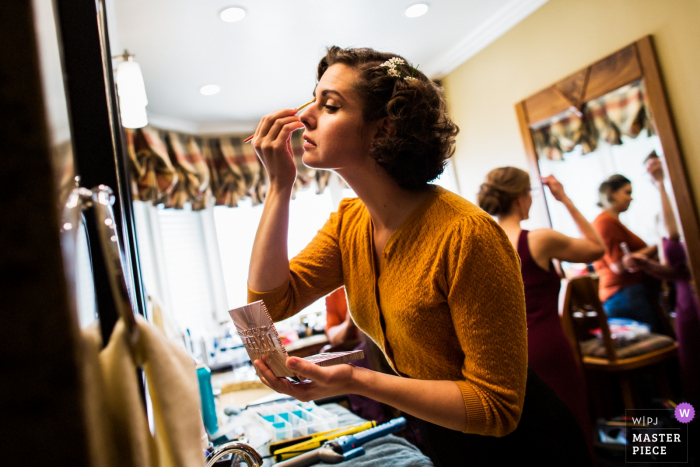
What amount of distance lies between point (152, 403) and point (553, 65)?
130 inches

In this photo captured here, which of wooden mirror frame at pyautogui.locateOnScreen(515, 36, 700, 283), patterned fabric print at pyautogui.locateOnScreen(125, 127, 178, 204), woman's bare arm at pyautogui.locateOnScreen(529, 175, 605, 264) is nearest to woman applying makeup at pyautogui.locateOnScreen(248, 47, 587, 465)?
woman's bare arm at pyautogui.locateOnScreen(529, 175, 605, 264)

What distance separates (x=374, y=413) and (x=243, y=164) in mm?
3073

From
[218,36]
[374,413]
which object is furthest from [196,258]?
[374,413]

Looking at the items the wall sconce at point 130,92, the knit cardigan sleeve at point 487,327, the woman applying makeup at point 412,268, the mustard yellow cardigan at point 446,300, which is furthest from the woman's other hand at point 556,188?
the wall sconce at point 130,92

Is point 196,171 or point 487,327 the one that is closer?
point 487,327

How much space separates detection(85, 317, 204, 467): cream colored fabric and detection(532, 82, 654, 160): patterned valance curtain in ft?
9.30

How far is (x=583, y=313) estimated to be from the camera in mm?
2369

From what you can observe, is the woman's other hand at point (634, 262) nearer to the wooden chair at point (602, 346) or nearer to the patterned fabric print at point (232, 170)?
the wooden chair at point (602, 346)

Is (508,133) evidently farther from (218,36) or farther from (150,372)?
(150,372)

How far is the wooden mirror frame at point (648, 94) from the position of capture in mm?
2344

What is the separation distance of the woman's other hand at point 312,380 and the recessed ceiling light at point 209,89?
321 centimetres

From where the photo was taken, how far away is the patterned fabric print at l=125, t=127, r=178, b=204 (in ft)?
11.6

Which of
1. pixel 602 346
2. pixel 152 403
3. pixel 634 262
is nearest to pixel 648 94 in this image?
pixel 634 262

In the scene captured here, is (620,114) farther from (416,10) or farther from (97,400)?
(97,400)
